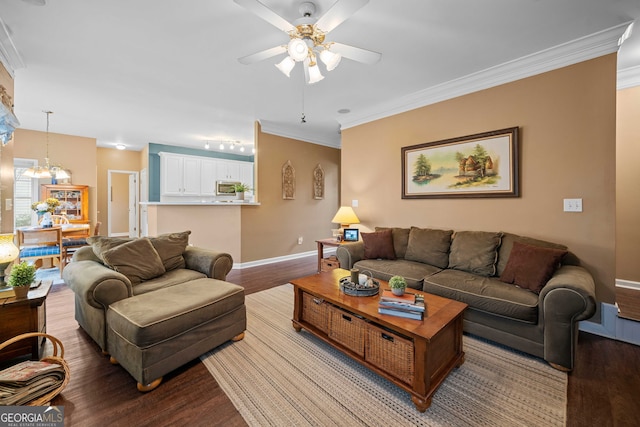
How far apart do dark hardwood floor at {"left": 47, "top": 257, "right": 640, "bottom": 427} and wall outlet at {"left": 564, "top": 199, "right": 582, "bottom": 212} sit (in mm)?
1143

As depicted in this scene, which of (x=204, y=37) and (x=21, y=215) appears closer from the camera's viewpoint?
(x=204, y=37)

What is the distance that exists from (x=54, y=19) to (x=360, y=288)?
125 inches

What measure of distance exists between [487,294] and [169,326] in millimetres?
2365

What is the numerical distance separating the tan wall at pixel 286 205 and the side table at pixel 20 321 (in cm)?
296

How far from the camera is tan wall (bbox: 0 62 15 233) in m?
2.54

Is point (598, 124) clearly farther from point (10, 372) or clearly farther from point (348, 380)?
point (10, 372)

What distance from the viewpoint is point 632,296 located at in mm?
2699

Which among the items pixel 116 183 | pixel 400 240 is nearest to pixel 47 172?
pixel 116 183

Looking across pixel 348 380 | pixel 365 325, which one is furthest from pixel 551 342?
pixel 348 380

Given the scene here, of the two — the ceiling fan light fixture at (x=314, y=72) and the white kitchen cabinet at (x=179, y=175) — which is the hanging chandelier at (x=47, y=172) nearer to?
the white kitchen cabinet at (x=179, y=175)

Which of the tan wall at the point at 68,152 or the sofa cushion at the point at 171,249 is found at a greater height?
the tan wall at the point at 68,152

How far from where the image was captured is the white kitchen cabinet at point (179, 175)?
6398mm

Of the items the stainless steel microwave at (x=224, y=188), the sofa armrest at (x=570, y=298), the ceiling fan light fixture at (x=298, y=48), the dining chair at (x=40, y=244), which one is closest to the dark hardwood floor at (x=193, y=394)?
the sofa armrest at (x=570, y=298)

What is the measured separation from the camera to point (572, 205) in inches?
97.8
